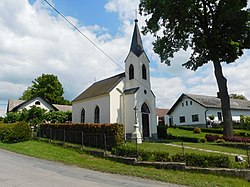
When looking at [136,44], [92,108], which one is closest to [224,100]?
[136,44]

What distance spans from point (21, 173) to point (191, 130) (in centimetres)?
3035

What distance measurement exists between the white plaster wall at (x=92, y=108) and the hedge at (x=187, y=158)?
1044 centimetres

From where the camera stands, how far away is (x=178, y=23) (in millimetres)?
22875

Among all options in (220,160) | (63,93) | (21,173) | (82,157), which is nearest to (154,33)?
(82,157)

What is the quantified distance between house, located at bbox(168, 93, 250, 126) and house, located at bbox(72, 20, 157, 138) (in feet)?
58.9

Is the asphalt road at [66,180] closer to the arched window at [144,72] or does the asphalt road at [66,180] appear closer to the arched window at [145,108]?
the arched window at [145,108]

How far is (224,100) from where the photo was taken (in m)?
21.9

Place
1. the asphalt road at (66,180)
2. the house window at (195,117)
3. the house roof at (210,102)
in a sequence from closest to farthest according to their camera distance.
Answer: the asphalt road at (66,180)
the house roof at (210,102)
the house window at (195,117)

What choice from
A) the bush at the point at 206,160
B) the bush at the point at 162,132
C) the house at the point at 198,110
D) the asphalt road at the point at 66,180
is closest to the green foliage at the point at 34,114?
the bush at the point at 162,132

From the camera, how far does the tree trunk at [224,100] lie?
70.7 feet

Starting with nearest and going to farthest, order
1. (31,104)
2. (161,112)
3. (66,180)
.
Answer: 1. (66,180)
2. (31,104)
3. (161,112)

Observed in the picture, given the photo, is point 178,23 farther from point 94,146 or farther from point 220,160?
point 220,160

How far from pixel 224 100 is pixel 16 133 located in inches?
812

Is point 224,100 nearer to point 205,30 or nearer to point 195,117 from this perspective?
point 205,30
